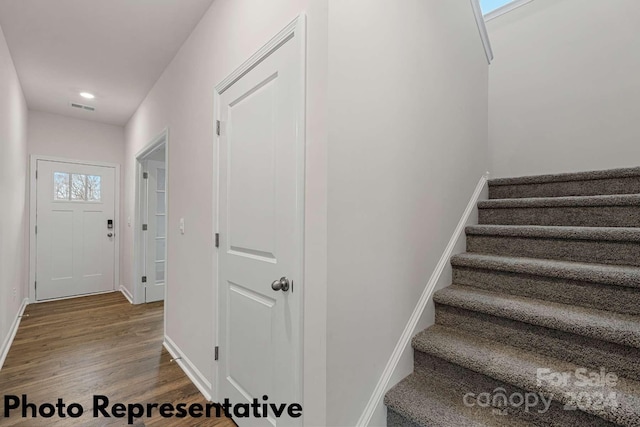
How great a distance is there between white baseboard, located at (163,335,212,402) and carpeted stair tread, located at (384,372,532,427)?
1.26 meters

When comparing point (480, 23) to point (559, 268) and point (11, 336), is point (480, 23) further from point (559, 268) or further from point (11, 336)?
point (11, 336)

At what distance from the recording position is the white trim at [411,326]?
1270mm

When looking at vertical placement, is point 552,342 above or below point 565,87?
below

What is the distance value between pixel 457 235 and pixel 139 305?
3.95 m

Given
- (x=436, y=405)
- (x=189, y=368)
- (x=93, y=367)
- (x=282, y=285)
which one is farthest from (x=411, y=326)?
(x=93, y=367)

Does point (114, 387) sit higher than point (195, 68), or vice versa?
point (195, 68)

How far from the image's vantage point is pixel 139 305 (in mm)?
3904

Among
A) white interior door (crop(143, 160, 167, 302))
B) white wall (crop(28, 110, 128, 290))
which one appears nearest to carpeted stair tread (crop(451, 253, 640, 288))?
white interior door (crop(143, 160, 167, 302))

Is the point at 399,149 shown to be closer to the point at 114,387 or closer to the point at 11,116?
the point at 114,387

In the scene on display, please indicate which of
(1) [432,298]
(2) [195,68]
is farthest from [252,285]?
(2) [195,68]

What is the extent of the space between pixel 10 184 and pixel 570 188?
4.74 m

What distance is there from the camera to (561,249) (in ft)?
5.40

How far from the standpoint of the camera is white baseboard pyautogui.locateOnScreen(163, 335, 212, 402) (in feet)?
6.42

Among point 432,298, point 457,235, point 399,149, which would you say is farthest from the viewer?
point 457,235
